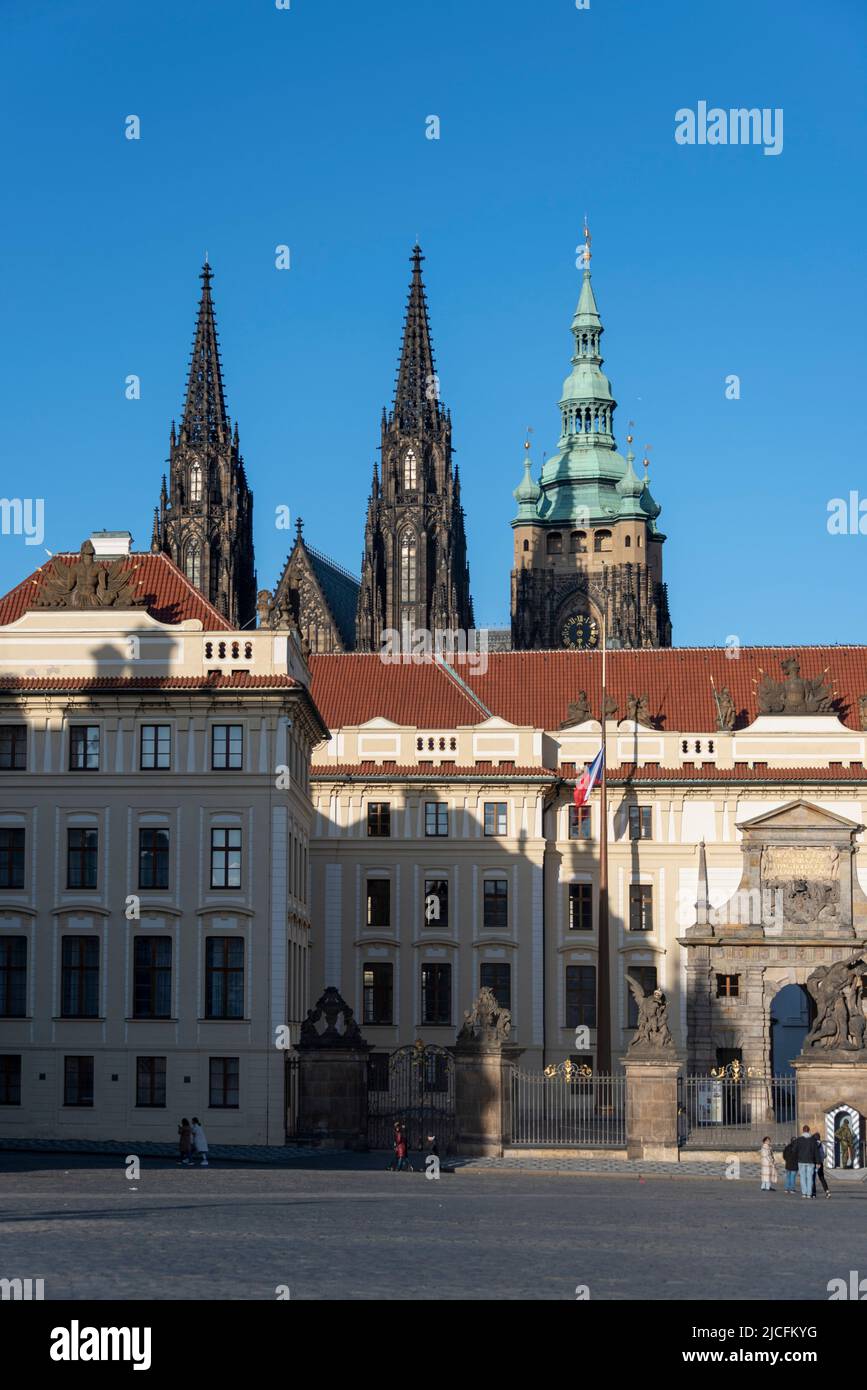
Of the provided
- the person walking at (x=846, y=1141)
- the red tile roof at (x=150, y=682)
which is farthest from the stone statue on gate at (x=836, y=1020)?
the red tile roof at (x=150, y=682)

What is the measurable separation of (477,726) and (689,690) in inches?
379

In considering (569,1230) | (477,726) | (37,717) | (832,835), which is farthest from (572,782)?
(569,1230)

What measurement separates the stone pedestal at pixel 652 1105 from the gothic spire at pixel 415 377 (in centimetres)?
8650

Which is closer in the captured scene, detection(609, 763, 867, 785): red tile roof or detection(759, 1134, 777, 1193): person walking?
detection(759, 1134, 777, 1193): person walking

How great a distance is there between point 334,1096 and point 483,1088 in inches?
161

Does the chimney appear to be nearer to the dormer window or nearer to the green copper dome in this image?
the dormer window

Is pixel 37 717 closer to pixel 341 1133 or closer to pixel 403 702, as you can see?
pixel 341 1133

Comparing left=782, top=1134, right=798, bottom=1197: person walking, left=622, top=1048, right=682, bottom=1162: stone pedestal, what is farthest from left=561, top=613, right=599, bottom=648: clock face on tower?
left=782, top=1134, right=798, bottom=1197: person walking

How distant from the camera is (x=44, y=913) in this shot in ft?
182

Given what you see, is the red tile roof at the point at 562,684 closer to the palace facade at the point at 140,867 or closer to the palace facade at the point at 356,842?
the palace facade at the point at 356,842

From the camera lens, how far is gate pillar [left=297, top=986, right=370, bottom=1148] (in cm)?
5056

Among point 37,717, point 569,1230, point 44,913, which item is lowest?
point 569,1230

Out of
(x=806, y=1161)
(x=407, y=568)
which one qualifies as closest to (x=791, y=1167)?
(x=806, y=1161)

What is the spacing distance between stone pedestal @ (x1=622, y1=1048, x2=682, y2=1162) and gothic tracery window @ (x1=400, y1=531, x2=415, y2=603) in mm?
79598
